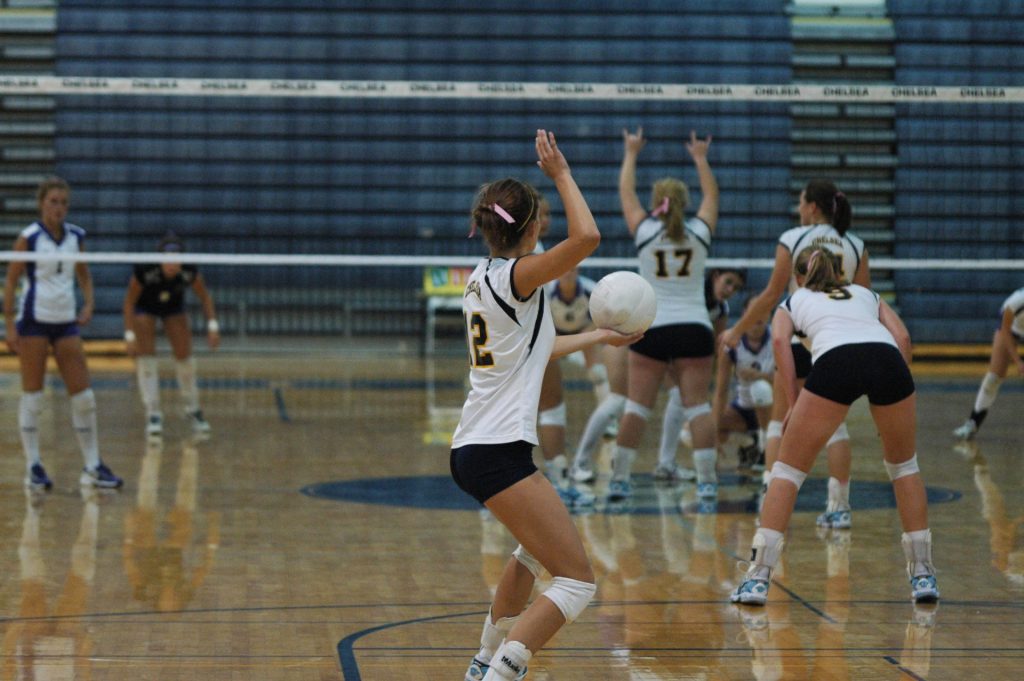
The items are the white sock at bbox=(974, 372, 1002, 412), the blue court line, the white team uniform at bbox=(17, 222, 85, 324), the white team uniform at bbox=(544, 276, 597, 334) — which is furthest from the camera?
the white sock at bbox=(974, 372, 1002, 412)

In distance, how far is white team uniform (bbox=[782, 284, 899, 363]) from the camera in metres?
4.95

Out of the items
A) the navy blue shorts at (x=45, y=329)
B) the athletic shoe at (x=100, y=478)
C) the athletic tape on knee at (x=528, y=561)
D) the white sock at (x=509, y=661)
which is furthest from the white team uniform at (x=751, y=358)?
the white sock at (x=509, y=661)

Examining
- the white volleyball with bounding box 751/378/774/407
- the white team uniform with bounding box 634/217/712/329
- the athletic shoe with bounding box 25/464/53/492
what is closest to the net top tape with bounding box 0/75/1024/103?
the white volleyball with bounding box 751/378/774/407

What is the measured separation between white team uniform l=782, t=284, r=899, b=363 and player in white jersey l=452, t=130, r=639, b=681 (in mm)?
1502

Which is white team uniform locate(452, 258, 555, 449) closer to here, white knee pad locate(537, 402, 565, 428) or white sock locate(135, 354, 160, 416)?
white knee pad locate(537, 402, 565, 428)

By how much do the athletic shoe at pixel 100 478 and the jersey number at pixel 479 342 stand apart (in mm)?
4552

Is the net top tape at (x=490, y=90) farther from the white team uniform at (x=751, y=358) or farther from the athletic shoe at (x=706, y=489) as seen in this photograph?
the athletic shoe at (x=706, y=489)

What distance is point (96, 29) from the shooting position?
18.1m

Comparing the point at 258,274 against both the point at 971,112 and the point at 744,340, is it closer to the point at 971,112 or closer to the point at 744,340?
the point at 971,112

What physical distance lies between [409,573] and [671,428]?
9.49 ft

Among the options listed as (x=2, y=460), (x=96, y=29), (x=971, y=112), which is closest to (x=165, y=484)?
(x=2, y=460)

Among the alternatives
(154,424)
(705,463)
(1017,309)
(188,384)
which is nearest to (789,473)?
(705,463)

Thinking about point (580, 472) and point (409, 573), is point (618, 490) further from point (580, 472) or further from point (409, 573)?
point (409, 573)

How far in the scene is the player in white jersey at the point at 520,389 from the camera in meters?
3.51
